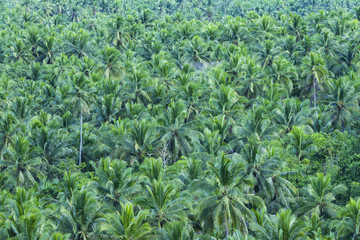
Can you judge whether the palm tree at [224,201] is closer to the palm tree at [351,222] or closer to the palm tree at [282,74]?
the palm tree at [351,222]

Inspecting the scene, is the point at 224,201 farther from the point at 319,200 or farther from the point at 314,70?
the point at 314,70

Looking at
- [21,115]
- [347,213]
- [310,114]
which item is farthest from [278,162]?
[21,115]

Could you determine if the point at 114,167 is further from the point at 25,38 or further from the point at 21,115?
the point at 25,38

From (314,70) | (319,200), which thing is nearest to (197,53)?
(314,70)

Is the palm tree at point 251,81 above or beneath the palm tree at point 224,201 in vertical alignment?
beneath

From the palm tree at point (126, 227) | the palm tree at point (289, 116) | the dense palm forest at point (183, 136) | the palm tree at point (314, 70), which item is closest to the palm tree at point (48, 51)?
the dense palm forest at point (183, 136)

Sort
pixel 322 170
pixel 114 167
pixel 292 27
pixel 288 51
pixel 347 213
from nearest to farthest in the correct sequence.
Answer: pixel 347 213, pixel 114 167, pixel 322 170, pixel 288 51, pixel 292 27
